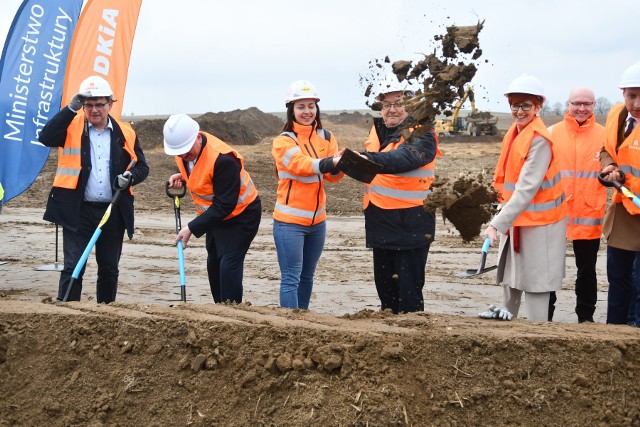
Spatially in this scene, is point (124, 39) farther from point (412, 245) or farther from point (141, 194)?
point (141, 194)

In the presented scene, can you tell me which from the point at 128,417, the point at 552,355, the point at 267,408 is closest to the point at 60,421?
the point at 128,417

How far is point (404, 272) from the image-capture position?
239 inches

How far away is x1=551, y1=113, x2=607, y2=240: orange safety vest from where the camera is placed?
6902 millimetres

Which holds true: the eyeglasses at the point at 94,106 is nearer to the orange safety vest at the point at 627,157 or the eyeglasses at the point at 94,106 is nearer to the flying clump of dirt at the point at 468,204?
the flying clump of dirt at the point at 468,204

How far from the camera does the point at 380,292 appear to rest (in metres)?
6.33

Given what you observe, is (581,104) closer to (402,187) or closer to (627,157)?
(627,157)

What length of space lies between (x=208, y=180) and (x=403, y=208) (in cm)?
150

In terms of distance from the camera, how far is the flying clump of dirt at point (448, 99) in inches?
239

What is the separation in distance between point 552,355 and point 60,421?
263cm

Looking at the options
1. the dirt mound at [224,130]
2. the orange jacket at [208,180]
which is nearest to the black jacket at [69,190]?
the orange jacket at [208,180]

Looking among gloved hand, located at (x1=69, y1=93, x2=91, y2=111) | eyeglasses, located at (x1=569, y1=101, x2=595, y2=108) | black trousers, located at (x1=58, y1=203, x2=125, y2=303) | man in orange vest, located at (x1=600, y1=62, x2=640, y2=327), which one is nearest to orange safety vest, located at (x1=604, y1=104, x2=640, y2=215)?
man in orange vest, located at (x1=600, y1=62, x2=640, y2=327)

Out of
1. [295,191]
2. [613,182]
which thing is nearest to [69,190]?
[295,191]

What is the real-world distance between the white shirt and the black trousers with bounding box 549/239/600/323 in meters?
3.85

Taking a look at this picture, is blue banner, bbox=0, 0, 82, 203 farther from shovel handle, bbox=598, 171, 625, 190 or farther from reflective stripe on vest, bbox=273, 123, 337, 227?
shovel handle, bbox=598, 171, 625, 190
